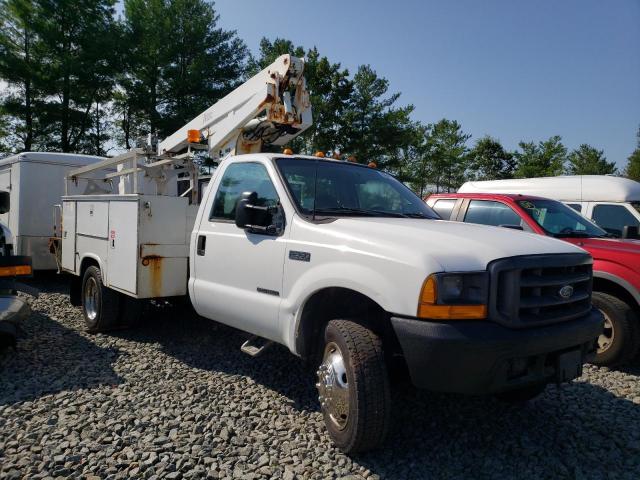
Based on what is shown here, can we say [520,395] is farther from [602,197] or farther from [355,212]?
[602,197]

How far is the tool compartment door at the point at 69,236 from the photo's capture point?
21.8 ft

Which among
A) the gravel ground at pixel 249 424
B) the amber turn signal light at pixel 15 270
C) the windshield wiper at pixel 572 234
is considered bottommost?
the gravel ground at pixel 249 424

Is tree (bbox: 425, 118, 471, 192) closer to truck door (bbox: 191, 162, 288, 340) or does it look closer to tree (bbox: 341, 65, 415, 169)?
tree (bbox: 341, 65, 415, 169)

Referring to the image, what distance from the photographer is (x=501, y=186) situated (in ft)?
31.8

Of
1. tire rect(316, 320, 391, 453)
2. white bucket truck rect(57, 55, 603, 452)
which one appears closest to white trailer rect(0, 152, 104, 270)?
white bucket truck rect(57, 55, 603, 452)

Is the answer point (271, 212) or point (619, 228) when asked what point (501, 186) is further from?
point (271, 212)

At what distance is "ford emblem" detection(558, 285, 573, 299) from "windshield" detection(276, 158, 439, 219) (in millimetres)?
1399

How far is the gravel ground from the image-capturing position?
120 inches

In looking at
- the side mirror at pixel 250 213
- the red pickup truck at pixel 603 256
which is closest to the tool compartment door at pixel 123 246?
the side mirror at pixel 250 213

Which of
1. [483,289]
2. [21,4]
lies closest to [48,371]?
[483,289]

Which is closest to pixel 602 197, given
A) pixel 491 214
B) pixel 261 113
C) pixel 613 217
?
pixel 613 217

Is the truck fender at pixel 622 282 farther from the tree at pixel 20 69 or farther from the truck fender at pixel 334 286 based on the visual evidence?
the tree at pixel 20 69

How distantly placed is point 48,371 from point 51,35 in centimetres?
2655

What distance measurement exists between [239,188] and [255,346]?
1.41 meters
